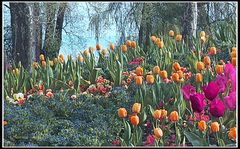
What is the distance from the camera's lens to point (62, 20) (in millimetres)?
7590

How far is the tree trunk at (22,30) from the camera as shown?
5.89 m

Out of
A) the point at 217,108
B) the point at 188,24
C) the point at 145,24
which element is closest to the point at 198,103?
the point at 217,108

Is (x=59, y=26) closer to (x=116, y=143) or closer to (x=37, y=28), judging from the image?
(x=37, y=28)

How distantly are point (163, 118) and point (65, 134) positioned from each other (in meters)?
0.50

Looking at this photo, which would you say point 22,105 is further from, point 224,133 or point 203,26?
point 203,26

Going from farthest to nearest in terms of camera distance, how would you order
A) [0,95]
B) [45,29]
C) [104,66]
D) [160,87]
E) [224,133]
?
[45,29] → [104,66] → [160,87] → [0,95] → [224,133]

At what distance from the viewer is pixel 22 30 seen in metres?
5.97

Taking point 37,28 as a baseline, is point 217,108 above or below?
below

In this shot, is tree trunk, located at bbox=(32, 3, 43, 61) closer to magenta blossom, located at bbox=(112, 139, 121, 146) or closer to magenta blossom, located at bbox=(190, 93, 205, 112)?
magenta blossom, located at bbox=(112, 139, 121, 146)

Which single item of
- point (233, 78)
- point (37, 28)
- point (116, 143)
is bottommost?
point (116, 143)

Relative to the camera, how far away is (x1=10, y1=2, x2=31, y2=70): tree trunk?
589 centimetres

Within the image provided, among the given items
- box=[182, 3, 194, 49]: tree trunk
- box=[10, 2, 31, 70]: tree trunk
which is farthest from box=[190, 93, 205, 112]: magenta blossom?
box=[10, 2, 31, 70]: tree trunk

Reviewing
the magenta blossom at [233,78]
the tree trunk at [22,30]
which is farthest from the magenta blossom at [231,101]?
the tree trunk at [22,30]

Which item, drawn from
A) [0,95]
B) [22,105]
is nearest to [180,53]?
[22,105]
